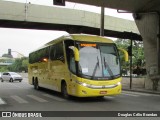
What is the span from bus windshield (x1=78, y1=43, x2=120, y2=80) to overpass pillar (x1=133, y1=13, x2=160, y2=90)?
36.9 ft

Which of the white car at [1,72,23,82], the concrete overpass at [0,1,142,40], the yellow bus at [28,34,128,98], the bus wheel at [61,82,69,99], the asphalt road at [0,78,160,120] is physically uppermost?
the concrete overpass at [0,1,142,40]

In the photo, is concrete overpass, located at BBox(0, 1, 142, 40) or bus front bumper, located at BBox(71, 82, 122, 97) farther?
concrete overpass, located at BBox(0, 1, 142, 40)

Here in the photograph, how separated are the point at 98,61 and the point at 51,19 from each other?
22.7 metres

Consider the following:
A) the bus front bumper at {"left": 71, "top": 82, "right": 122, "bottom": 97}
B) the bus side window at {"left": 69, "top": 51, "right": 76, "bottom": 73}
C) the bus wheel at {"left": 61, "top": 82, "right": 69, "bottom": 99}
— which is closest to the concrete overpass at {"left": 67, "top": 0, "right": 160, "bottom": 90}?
the bus wheel at {"left": 61, "top": 82, "right": 69, "bottom": 99}

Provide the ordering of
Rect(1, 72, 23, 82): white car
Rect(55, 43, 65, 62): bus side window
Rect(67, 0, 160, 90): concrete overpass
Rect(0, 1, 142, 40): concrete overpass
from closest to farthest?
Rect(55, 43, 65, 62): bus side window → Rect(67, 0, 160, 90): concrete overpass → Rect(0, 1, 142, 40): concrete overpass → Rect(1, 72, 23, 82): white car

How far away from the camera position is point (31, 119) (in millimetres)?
11961

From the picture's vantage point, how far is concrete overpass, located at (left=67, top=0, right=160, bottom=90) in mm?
28188

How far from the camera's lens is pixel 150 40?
3025cm

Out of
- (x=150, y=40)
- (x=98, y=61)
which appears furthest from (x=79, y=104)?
(x=150, y=40)

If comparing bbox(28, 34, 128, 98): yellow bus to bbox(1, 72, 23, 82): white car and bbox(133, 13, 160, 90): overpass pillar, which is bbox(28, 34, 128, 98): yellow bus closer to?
bbox(133, 13, 160, 90): overpass pillar

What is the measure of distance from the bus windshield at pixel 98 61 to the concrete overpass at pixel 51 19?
14199 mm

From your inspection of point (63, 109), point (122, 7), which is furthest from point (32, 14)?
point (63, 109)

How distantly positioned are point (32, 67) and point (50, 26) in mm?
12770

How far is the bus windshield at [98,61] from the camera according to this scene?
1788 centimetres
